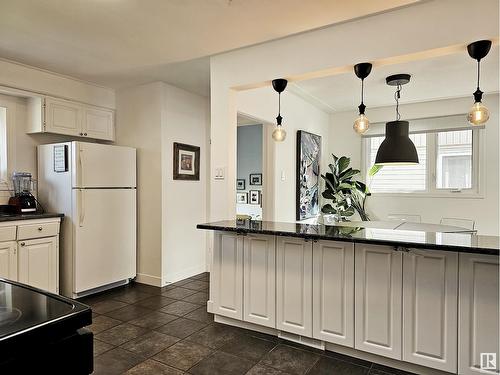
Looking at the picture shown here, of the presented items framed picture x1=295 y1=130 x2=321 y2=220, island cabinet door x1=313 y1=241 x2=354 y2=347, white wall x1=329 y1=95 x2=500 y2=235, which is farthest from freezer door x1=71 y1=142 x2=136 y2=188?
white wall x1=329 y1=95 x2=500 y2=235

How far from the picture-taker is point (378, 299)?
223cm

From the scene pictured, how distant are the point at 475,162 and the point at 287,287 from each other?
12.3 feet

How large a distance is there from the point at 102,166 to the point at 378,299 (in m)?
3.13

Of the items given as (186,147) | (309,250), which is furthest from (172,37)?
(309,250)

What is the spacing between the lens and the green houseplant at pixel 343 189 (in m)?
5.07

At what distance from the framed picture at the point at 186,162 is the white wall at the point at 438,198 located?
2.50m

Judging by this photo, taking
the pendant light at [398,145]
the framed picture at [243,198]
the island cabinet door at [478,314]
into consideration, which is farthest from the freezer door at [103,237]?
the island cabinet door at [478,314]

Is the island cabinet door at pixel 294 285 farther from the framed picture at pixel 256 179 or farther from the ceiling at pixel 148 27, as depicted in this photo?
the framed picture at pixel 256 179

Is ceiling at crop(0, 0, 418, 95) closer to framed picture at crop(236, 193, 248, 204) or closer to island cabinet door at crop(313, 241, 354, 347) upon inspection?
island cabinet door at crop(313, 241, 354, 347)

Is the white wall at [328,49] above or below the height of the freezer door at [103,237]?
above

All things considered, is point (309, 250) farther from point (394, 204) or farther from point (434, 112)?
point (434, 112)

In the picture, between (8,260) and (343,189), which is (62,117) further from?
(343,189)

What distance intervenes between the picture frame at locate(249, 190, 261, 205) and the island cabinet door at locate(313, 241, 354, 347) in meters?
4.46

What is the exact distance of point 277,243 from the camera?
263 centimetres
